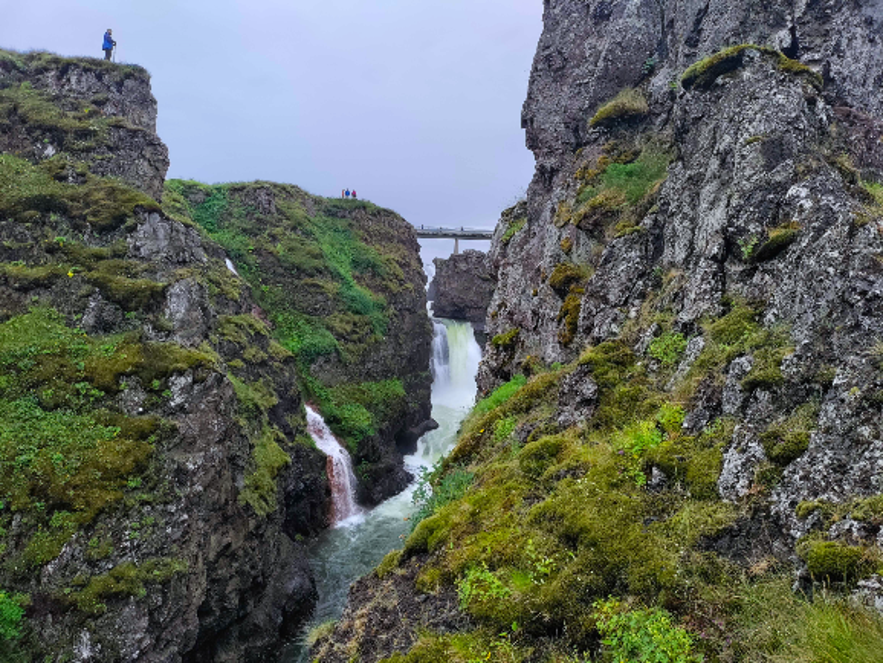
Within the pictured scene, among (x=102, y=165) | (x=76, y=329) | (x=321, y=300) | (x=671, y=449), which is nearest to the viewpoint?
(x=671, y=449)

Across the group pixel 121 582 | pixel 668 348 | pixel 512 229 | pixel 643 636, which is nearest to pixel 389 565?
pixel 643 636

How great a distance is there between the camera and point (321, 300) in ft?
130

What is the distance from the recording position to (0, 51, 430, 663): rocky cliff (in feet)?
41.1

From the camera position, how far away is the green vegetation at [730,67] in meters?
10.0

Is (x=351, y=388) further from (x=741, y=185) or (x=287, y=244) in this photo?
(x=741, y=185)

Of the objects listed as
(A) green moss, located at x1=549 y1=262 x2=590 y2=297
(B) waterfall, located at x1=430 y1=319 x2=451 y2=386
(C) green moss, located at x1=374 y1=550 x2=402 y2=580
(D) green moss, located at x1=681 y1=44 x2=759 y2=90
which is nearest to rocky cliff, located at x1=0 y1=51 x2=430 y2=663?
(C) green moss, located at x1=374 y1=550 x2=402 y2=580

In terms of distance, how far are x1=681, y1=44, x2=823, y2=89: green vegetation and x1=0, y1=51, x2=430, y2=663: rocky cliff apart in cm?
1600

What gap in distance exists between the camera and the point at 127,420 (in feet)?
49.4

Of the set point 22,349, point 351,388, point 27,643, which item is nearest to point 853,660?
point 27,643

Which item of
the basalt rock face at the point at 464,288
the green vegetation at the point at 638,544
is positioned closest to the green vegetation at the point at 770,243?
the green vegetation at the point at 638,544

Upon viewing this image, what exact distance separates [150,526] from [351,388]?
2252 cm

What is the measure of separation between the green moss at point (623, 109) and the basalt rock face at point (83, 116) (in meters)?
21.0

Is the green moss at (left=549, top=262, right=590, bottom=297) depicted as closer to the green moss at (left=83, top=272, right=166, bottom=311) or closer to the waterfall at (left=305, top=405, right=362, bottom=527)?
the green moss at (left=83, top=272, right=166, bottom=311)

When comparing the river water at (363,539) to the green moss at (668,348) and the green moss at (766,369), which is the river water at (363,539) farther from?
the green moss at (766,369)
